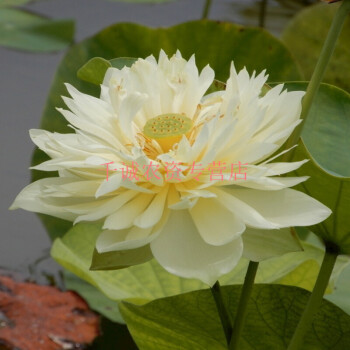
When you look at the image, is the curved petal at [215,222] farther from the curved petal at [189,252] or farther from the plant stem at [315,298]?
the plant stem at [315,298]

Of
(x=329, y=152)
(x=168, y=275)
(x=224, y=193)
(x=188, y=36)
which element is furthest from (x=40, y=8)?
(x=224, y=193)

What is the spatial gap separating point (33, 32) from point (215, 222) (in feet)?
4.38

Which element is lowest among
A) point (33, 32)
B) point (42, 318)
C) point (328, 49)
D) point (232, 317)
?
point (42, 318)

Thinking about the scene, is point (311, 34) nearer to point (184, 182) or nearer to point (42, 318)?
point (42, 318)

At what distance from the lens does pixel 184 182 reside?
23.4 inches

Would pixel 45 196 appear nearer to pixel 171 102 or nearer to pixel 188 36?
pixel 171 102

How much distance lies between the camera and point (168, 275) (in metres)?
0.97

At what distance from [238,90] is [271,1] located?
5.30ft

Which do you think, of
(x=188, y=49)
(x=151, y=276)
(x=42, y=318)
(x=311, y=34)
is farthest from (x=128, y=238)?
(x=311, y=34)

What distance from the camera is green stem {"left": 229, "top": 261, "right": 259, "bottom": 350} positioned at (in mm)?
641

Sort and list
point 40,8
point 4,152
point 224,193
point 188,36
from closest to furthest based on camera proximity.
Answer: point 224,193 → point 188,36 → point 4,152 → point 40,8

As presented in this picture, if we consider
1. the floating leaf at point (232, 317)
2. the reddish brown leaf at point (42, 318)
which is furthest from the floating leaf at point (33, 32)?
the floating leaf at point (232, 317)

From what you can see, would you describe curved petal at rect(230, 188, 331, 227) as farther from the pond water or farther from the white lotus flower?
the pond water

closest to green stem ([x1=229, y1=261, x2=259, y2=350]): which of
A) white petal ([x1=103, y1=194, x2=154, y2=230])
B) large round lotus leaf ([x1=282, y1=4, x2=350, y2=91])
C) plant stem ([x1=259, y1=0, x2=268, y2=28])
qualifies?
white petal ([x1=103, y1=194, x2=154, y2=230])
